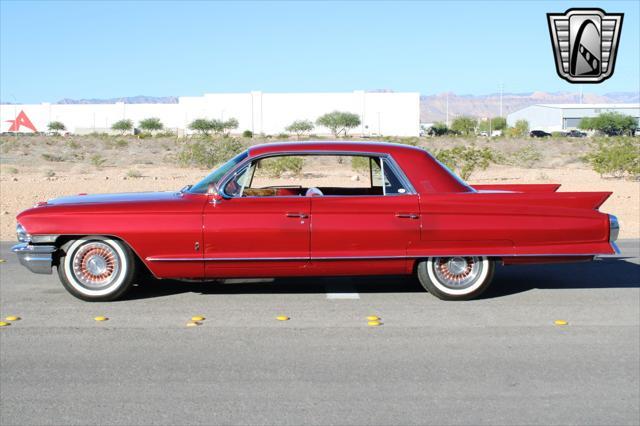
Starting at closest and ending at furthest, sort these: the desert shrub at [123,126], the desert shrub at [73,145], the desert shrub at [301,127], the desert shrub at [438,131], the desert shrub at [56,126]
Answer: the desert shrub at [73,145]
the desert shrub at [301,127]
the desert shrub at [123,126]
the desert shrub at [438,131]
the desert shrub at [56,126]

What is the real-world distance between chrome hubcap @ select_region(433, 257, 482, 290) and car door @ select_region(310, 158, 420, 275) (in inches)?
15.2

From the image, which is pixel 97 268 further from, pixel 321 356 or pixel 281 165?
pixel 281 165

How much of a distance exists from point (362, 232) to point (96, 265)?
253cm

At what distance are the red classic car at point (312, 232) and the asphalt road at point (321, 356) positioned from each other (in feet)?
1.16

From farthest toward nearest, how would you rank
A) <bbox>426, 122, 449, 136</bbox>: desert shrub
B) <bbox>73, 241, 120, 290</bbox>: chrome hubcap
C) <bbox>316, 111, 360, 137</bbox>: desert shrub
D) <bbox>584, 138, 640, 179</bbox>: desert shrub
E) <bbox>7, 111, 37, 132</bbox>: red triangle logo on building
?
<bbox>7, 111, 37, 132</bbox>: red triangle logo on building
<bbox>426, 122, 449, 136</bbox>: desert shrub
<bbox>316, 111, 360, 137</bbox>: desert shrub
<bbox>584, 138, 640, 179</bbox>: desert shrub
<bbox>73, 241, 120, 290</bbox>: chrome hubcap

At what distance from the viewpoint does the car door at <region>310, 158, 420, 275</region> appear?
25.5 feet

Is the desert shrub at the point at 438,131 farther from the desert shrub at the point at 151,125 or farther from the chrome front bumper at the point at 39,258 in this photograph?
the chrome front bumper at the point at 39,258

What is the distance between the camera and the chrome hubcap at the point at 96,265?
314 inches

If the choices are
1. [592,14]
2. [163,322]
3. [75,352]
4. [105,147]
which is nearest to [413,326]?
[163,322]

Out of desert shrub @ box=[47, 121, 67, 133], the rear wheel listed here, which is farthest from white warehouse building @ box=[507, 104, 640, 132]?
the rear wheel

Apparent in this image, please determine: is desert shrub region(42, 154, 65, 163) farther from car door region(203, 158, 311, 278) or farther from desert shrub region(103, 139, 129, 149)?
car door region(203, 158, 311, 278)

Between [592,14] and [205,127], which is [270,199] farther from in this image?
[205,127]

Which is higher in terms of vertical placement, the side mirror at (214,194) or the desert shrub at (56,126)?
the desert shrub at (56,126)

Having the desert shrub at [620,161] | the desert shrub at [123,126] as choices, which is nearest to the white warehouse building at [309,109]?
the desert shrub at [123,126]
